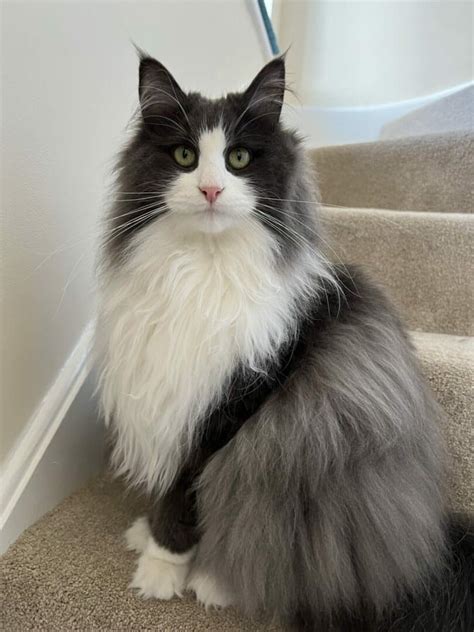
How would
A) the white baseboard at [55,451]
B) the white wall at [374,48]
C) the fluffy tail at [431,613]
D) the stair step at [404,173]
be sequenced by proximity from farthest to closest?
1. the white wall at [374,48]
2. the stair step at [404,173]
3. the white baseboard at [55,451]
4. the fluffy tail at [431,613]

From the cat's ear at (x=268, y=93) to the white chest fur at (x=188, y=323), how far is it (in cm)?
21

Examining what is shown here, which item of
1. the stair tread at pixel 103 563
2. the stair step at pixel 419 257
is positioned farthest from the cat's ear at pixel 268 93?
the stair tread at pixel 103 563

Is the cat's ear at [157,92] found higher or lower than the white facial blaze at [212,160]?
higher

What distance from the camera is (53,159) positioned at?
1145 mm

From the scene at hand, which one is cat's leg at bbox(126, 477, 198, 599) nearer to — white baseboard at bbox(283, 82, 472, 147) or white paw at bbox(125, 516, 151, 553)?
white paw at bbox(125, 516, 151, 553)

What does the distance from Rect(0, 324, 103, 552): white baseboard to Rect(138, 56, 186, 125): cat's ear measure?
58 cm

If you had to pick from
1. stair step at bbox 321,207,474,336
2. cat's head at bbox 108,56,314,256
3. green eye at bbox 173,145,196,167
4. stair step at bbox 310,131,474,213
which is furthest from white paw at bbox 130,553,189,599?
stair step at bbox 310,131,474,213

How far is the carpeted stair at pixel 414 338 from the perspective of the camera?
0.91m

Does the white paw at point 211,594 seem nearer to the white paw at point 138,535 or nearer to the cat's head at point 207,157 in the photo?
the white paw at point 138,535

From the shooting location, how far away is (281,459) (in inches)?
33.7

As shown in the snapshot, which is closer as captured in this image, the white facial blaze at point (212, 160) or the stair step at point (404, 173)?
the white facial blaze at point (212, 160)

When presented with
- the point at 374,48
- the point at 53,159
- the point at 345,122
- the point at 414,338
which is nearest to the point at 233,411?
the point at 414,338

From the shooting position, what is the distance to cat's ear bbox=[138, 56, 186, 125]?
2.99 ft

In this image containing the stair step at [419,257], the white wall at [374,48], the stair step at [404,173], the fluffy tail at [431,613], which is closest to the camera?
the fluffy tail at [431,613]
